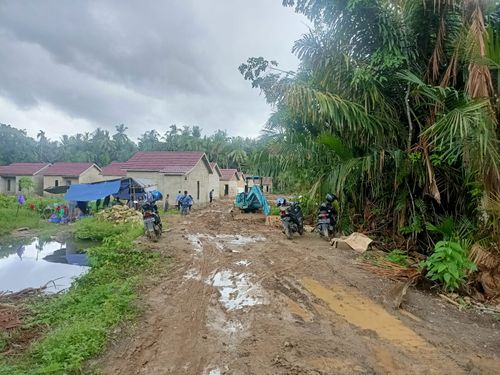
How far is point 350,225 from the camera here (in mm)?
9844

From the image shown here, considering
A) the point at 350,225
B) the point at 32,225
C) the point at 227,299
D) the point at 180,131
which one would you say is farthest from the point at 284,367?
the point at 180,131

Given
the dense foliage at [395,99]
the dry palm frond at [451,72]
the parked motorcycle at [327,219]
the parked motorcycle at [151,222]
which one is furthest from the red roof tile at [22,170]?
the dry palm frond at [451,72]

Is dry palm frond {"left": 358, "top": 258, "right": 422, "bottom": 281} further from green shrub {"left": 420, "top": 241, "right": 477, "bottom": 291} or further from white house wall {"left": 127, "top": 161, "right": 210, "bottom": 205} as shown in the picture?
white house wall {"left": 127, "top": 161, "right": 210, "bottom": 205}

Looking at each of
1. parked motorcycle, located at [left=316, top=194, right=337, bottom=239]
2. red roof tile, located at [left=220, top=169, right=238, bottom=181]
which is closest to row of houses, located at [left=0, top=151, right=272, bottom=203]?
red roof tile, located at [left=220, top=169, right=238, bottom=181]

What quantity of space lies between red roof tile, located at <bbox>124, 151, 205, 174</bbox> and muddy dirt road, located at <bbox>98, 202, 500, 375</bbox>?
60.2ft

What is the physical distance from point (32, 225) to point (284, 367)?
18286 mm

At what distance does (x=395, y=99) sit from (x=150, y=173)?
19.9 metres

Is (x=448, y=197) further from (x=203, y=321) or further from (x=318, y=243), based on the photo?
(x=203, y=321)

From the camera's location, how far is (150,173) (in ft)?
82.5

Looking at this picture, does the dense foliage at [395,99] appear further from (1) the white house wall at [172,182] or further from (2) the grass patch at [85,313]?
(1) the white house wall at [172,182]

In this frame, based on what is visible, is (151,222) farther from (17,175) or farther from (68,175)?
(17,175)

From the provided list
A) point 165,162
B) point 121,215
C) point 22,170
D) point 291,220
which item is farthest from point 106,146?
point 291,220

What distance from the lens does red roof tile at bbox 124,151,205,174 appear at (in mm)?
25062

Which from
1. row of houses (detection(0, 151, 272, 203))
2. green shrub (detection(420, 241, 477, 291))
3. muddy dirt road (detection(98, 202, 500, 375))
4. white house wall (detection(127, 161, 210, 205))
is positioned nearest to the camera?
muddy dirt road (detection(98, 202, 500, 375))
